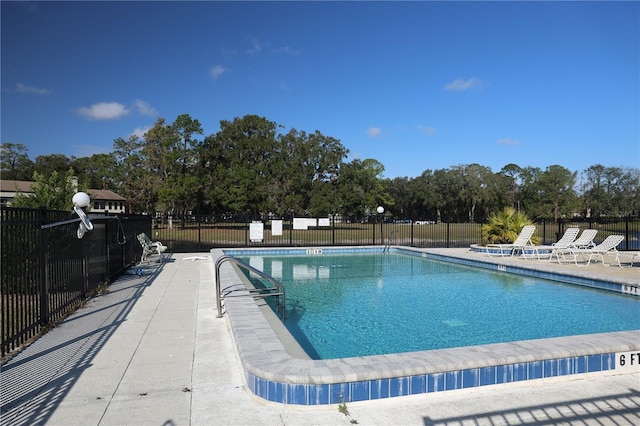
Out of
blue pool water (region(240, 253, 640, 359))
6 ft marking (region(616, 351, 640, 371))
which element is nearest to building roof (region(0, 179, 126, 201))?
blue pool water (region(240, 253, 640, 359))

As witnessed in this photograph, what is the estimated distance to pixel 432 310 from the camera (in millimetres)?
7301

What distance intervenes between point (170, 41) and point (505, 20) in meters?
13.4

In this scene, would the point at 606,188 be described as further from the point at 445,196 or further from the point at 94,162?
the point at 94,162

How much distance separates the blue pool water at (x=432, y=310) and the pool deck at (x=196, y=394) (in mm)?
1706

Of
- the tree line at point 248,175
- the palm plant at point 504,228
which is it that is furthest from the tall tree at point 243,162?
Answer: the palm plant at point 504,228

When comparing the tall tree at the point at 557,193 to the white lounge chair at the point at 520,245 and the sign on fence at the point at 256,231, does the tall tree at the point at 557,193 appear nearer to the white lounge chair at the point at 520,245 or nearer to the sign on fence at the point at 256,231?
the white lounge chair at the point at 520,245

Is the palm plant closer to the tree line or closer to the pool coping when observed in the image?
the tree line

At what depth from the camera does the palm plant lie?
16312 mm

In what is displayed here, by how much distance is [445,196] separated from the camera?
6725 centimetres

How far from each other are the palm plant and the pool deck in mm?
12834

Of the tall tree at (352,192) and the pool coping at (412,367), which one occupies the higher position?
the tall tree at (352,192)

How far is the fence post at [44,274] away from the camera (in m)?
5.00

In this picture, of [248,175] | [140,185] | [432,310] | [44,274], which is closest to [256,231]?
[432,310]

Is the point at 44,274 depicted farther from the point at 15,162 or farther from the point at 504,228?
the point at 15,162
